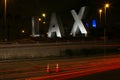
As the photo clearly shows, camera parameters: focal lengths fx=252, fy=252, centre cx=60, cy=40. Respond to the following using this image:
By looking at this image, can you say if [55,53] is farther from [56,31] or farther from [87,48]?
[56,31]

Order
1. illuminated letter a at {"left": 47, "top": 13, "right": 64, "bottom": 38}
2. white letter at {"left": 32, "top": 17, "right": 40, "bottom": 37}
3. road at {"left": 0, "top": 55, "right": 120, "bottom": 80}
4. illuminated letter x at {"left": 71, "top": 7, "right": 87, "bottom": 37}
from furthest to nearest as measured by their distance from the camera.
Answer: white letter at {"left": 32, "top": 17, "right": 40, "bottom": 37} → illuminated letter a at {"left": 47, "top": 13, "right": 64, "bottom": 38} → illuminated letter x at {"left": 71, "top": 7, "right": 87, "bottom": 37} → road at {"left": 0, "top": 55, "right": 120, "bottom": 80}

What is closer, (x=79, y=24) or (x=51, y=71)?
(x=51, y=71)

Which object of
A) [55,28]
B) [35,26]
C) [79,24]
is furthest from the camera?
[35,26]

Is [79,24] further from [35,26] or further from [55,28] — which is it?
[35,26]

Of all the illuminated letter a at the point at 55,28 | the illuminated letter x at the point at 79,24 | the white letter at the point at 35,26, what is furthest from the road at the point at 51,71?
the white letter at the point at 35,26

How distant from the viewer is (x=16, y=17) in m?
64.0

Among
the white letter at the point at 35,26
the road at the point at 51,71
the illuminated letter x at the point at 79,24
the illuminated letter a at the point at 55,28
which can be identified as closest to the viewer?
the road at the point at 51,71

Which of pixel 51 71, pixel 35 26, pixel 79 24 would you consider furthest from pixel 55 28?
pixel 51 71

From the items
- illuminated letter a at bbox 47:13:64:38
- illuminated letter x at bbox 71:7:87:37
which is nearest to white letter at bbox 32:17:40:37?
illuminated letter a at bbox 47:13:64:38

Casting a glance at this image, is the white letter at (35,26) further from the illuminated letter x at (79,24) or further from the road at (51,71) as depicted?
the road at (51,71)

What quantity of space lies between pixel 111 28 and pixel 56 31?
22.5 meters

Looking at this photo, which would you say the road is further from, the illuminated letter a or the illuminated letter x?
the illuminated letter a

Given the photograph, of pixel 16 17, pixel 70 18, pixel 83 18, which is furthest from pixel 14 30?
pixel 70 18

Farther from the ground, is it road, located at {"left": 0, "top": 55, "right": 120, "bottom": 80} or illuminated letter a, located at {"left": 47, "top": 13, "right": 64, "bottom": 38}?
illuminated letter a, located at {"left": 47, "top": 13, "right": 64, "bottom": 38}
